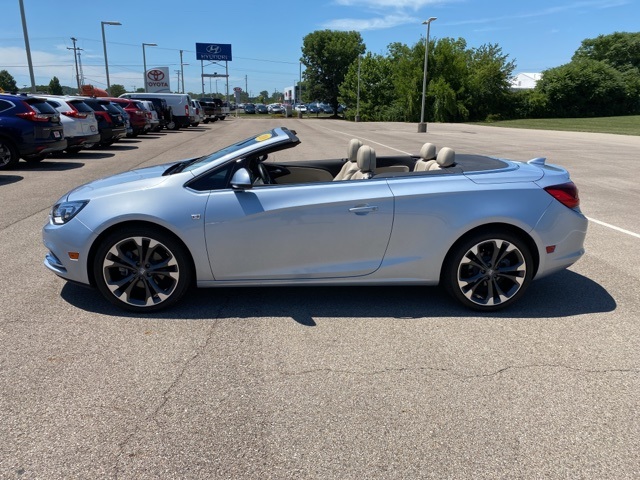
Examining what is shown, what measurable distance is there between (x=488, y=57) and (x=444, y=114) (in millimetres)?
10658

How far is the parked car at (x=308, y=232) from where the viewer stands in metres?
3.96

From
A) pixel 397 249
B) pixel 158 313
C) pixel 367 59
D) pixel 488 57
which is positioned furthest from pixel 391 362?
pixel 367 59

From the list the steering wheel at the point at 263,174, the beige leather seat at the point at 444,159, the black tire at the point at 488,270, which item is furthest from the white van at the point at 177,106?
→ the black tire at the point at 488,270

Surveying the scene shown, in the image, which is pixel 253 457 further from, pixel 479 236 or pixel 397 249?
pixel 479 236

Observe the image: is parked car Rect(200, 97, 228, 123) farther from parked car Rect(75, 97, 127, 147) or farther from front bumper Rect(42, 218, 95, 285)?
front bumper Rect(42, 218, 95, 285)

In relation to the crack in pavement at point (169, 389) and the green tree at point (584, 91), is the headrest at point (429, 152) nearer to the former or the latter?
the crack in pavement at point (169, 389)

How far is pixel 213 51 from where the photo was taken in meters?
82.4

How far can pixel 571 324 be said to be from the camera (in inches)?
Result: 161

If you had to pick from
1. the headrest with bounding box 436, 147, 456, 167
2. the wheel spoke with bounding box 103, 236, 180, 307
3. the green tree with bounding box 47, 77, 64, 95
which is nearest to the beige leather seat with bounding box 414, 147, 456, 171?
the headrest with bounding box 436, 147, 456, 167

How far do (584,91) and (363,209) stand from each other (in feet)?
210

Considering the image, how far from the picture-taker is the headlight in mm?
4078

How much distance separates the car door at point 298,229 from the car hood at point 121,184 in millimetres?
567

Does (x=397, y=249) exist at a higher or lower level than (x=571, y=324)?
higher

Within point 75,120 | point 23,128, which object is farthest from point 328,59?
point 23,128
